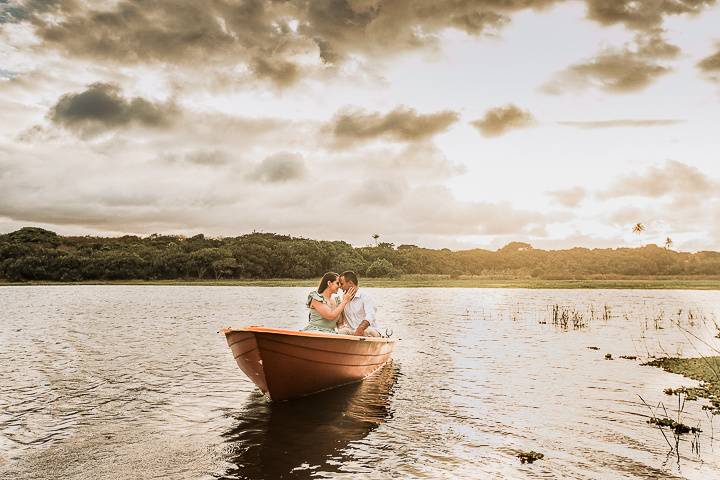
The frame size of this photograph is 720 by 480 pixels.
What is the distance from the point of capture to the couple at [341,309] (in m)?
14.5

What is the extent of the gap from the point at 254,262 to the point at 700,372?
12526 centimetres

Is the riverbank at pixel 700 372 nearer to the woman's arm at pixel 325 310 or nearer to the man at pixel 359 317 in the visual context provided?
the man at pixel 359 317

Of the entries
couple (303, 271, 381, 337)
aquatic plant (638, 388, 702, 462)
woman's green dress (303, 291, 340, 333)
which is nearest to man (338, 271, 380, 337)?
couple (303, 271, 381, 337)

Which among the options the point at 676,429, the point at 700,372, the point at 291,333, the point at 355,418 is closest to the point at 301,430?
the point at 355,418

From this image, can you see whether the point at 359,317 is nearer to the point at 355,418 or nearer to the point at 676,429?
the point at 355,418

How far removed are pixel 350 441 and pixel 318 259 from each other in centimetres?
12795

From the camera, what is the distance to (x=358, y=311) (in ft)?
53.9

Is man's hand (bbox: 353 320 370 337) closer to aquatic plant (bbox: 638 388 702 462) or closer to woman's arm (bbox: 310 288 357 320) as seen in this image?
woman's arm (bbox: 310 288 357 320)

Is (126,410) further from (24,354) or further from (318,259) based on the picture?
(318,259)

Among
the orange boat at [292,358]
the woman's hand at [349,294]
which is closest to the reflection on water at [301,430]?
the orange boat at [292,358]

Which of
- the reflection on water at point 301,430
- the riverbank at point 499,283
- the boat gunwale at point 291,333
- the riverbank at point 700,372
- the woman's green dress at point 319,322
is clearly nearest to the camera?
the reflection on water at point 301,430

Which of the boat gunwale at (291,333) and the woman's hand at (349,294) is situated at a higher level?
the woman's hand at (349,294)

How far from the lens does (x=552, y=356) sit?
21875 millimetres

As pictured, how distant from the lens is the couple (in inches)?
570
